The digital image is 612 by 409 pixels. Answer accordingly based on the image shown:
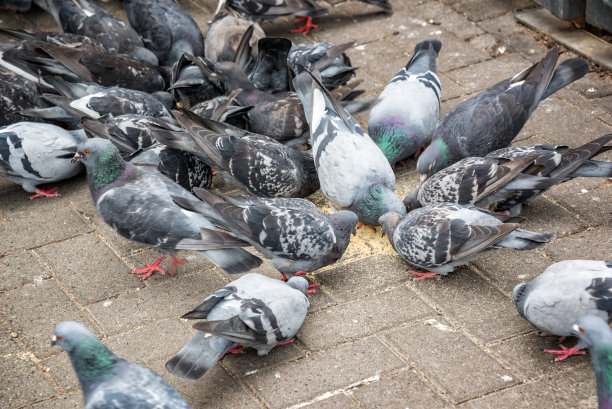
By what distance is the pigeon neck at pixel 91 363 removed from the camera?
3.73 meters

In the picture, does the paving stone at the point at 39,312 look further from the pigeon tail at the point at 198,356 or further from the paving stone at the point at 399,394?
the paving stone at the point at 399,394

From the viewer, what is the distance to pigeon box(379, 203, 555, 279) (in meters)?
4.81

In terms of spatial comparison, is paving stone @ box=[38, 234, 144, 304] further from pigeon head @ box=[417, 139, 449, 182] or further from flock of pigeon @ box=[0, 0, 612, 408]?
pigeon head @ box=[417, 139, 449, 182]

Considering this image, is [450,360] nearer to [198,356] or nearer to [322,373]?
[322,373]

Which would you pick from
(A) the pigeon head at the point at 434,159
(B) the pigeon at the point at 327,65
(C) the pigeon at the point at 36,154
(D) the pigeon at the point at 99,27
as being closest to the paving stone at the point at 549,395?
(A) the pigeon head at the point at 434,159

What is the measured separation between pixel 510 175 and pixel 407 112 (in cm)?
125

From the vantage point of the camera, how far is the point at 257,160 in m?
5.64

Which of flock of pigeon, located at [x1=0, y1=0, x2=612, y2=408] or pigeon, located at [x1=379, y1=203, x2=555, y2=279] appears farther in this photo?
pigeon, located at [x1=379, y1=203, x2=555, y2=279]

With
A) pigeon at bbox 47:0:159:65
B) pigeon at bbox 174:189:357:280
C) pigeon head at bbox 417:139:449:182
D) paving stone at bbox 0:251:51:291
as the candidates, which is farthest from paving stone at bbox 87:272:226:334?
pigeon at bbox 47:0:159:65

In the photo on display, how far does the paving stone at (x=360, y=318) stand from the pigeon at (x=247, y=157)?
3.88 feet

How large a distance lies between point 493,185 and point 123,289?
2560 millimetres

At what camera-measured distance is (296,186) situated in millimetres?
5793

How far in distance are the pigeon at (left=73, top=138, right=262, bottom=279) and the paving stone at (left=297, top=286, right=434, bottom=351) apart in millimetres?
548

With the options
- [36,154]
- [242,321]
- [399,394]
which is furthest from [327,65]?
[399,394]
